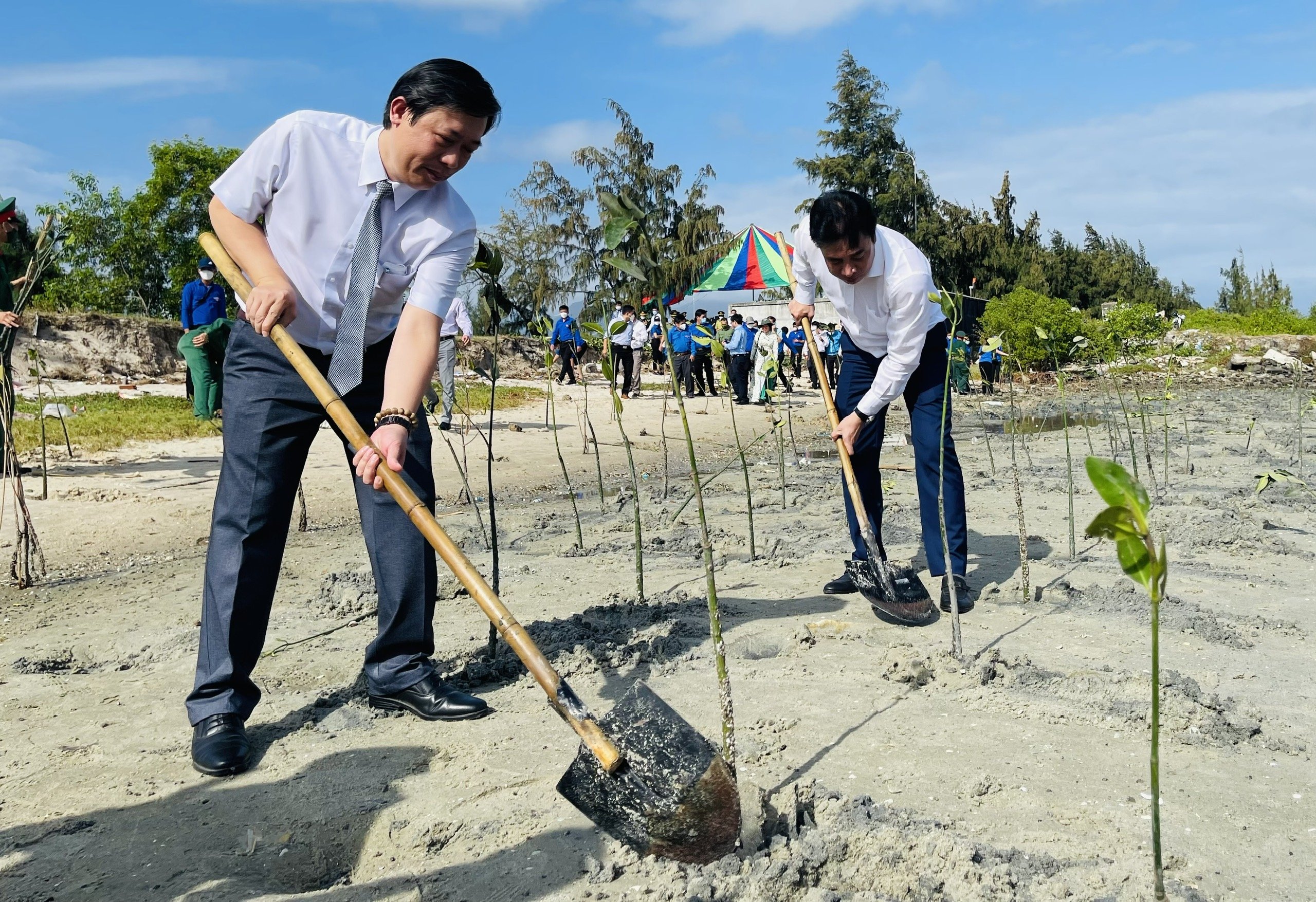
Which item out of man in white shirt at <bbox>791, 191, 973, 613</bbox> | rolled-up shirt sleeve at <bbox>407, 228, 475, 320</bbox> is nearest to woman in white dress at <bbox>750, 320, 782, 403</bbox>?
man in white shirt at <bbox>791, 191, 973, 613</bbox>

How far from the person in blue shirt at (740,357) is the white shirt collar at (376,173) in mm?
14400

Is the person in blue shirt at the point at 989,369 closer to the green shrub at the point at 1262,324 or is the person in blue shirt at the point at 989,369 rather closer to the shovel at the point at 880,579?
the green shrub at the point at 1262,324

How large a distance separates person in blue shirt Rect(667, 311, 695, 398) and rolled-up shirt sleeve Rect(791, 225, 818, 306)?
13221 millimetres

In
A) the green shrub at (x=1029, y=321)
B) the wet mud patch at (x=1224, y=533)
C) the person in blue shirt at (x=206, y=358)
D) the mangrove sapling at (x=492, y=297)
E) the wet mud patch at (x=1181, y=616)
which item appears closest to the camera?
the mangrove sapling at (x=492, y=297)

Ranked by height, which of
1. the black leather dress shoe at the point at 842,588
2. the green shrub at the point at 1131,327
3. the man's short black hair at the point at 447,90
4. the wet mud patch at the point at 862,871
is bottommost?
the wet mud patch at the point at 862,871

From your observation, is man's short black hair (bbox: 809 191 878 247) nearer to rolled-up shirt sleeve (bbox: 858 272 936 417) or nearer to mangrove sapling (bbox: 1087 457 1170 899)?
rolled-up shirt sleeve (bbox: 858 272 936 417)

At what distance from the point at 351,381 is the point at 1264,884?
98.3 inches

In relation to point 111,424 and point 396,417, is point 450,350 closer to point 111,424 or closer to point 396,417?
point 111,424

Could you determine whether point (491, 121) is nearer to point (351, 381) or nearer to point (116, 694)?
point (351, 381)

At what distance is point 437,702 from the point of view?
298cm

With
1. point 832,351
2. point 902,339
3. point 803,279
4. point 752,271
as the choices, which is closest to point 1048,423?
point 832,351

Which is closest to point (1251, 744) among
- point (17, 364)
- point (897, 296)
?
point (897, 296)

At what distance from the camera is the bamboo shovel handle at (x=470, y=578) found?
87.0 inches

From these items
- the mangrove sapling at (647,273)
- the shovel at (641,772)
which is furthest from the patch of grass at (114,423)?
the shovel at (641,772)
